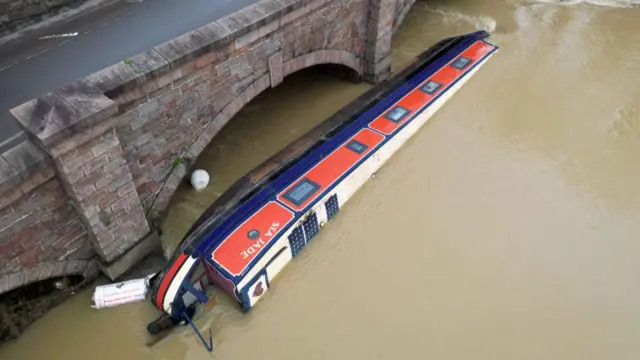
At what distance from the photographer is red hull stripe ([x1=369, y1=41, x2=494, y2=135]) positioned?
11.0 metres

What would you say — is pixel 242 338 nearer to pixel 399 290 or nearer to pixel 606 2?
pixel 399 290

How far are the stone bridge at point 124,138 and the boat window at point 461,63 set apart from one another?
4.86 meters

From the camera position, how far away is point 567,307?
26.8ft

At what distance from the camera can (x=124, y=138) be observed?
719 cm

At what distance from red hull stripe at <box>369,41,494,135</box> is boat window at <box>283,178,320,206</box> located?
2.40m

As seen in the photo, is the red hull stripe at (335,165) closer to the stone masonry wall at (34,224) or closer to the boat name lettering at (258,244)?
the boat name lettering at (258,244)

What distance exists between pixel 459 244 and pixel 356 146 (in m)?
2.90

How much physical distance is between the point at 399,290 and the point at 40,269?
5.55 meters

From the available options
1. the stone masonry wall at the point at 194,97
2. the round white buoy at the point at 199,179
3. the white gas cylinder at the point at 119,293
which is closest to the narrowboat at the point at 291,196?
the white gas cylinder at the point at 119,293

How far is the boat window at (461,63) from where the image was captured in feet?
43.1

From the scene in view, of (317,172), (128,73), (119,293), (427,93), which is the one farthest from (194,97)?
(427,93)

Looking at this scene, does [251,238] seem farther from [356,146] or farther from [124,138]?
[356,146]

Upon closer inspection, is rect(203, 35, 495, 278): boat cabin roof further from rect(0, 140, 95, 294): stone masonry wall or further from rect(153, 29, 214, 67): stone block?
rect(153, 29, 214, 67): stone block

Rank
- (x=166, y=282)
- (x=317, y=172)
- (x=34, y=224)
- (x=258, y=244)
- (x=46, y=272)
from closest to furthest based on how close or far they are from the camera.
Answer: (x=34, y=224) → (x=46, y=272) → (x=166, y=282) → (x=258, y=244) → (x=317, y=172)
